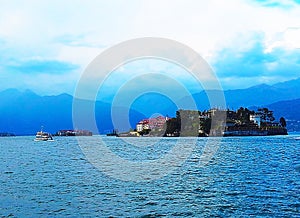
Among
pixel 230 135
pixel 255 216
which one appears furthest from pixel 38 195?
pixel 230 135

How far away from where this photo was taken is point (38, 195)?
90.5 feet

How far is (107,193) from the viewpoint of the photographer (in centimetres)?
2788

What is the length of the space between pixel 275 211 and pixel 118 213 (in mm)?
8212

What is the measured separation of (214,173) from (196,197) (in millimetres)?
13696

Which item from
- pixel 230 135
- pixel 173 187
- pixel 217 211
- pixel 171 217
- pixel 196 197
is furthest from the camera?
pixel 230 135

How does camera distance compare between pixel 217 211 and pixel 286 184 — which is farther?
pixel 286 184

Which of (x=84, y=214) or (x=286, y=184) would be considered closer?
(x=84, y=214)

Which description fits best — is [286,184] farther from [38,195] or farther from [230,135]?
[230,135]

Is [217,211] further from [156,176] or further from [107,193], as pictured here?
[156,176]

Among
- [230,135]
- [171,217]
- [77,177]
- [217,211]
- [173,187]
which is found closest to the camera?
[171,217]

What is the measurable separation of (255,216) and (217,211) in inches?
86.3

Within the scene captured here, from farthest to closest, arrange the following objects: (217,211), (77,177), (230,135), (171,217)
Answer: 1. (230,135)
2. (77,177)
3. (217,211)
4. (171,217)

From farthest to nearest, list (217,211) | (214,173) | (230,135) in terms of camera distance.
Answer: (230,135) → (214,173) → (217,211)

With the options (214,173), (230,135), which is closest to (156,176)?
(214,173)
